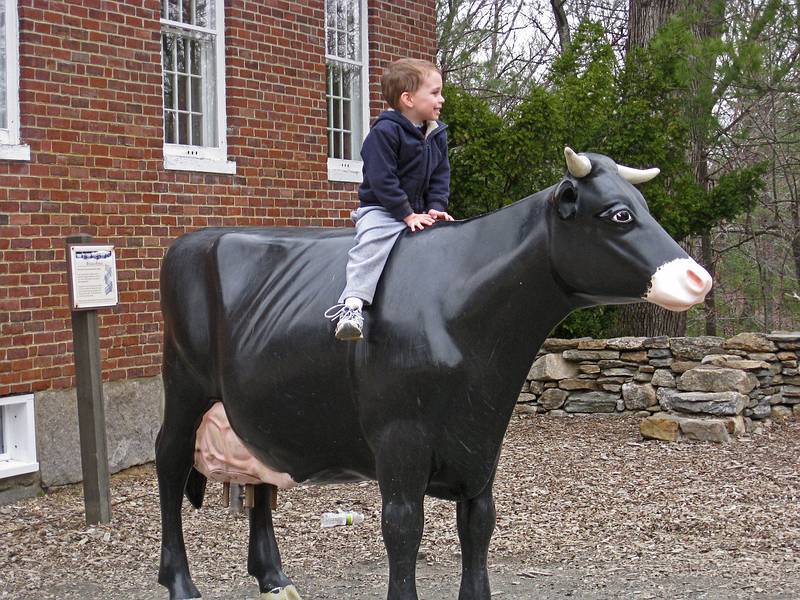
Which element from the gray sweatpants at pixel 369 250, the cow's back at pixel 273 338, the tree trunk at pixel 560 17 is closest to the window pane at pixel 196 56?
the cow's back at pixel 273 338

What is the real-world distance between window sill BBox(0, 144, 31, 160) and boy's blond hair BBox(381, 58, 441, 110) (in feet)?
14.9

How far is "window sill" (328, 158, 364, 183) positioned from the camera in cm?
1051

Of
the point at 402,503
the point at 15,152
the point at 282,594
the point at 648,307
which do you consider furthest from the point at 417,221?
the point at 648,307

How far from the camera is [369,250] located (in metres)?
3.80

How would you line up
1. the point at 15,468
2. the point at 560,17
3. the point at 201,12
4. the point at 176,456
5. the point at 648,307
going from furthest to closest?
1. the point at 560,17
2. the point at 648,307
3. the point at 201,12
4. the point at 15,468
5. the point at 176,456

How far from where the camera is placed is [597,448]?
956 centimetres

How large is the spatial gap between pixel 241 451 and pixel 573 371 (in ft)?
23.8

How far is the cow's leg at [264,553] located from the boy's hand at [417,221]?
152 cm

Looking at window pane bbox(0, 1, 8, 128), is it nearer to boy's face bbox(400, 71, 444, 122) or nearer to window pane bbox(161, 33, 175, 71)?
window pane bbox(161, 33, 175, 71)

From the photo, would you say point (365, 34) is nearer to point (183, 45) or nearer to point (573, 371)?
point (183, 45)

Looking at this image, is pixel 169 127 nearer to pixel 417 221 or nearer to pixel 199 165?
pixel 199 165

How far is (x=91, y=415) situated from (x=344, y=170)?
14.0 ft

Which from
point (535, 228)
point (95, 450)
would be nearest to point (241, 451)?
point (535, 228)

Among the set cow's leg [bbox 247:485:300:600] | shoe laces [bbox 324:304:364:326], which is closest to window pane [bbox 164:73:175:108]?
cow's leg [bbox 247:485:300:600]
